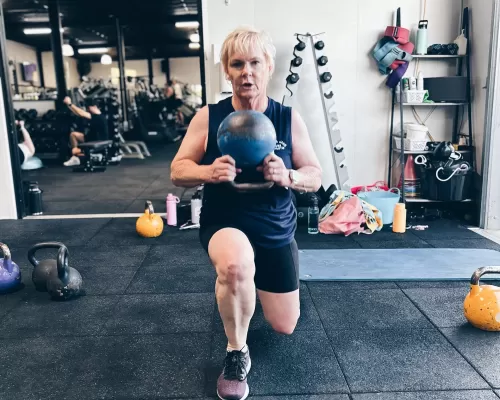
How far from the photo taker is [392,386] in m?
1.53

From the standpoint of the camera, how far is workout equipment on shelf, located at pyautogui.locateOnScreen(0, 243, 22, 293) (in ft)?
7.60

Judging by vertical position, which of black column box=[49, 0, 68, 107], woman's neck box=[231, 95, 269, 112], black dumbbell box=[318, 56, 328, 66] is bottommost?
woman's neck box=[231, 95, 269, 112]

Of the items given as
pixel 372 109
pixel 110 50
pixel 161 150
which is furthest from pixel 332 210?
pixel 110 50

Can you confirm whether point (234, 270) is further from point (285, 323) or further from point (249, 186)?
point (285, 323)

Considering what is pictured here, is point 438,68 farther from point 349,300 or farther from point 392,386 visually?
point 392,386

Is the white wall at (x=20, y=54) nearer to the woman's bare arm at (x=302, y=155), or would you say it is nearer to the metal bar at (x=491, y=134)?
the metal bar at (x=491, y=134)

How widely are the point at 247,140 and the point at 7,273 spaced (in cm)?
164

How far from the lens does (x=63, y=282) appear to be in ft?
7.33

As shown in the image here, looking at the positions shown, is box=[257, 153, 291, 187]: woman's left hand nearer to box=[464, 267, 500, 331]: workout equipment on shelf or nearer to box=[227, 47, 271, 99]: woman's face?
box=[227, 47, 271, 99]: woman's face

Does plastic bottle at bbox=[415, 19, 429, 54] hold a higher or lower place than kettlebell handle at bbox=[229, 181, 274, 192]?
higher

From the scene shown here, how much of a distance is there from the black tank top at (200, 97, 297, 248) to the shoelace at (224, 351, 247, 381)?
358mm

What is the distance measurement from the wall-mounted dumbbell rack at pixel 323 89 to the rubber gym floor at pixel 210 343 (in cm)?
162

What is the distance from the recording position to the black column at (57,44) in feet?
26.1

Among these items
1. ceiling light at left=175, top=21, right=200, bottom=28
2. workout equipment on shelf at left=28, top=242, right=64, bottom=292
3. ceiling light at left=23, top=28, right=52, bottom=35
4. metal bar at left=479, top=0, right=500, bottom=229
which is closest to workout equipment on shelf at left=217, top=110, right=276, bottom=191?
workout equipment on shelf at left=28, top=242, right=64, bottom=292
